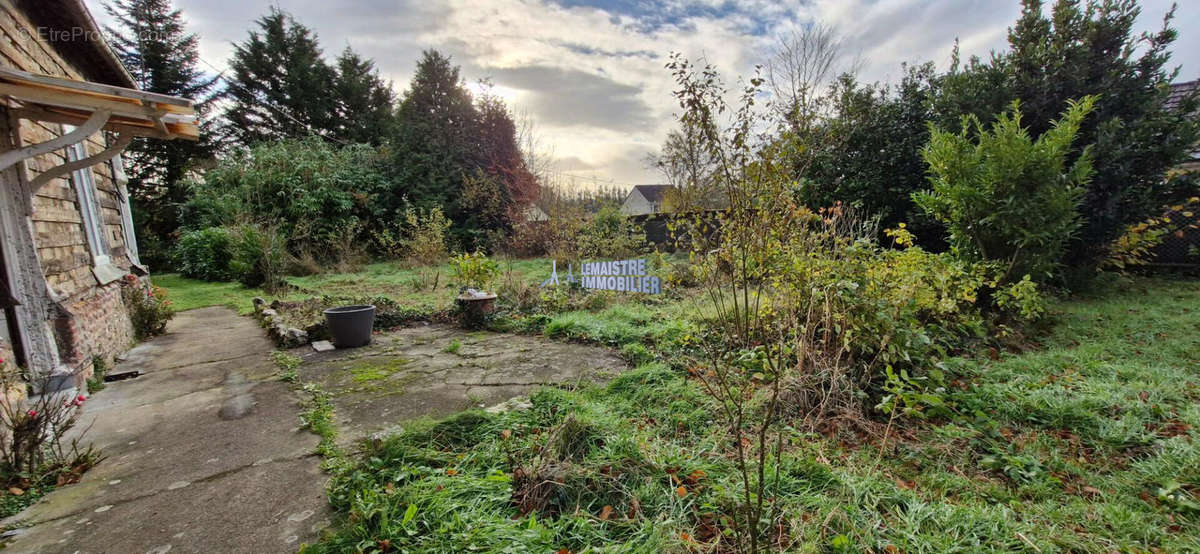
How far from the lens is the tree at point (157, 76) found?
595 inches

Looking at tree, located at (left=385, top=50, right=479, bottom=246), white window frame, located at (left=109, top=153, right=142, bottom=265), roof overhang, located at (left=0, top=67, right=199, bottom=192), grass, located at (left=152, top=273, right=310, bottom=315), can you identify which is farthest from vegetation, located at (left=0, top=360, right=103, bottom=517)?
tree, located at (left=385, top=50, right=479, bottom=246)

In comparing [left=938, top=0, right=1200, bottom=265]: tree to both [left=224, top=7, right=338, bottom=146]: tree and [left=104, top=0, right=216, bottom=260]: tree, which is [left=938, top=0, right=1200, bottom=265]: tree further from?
[left=104, top=0, right=216, bottom=260]: tree

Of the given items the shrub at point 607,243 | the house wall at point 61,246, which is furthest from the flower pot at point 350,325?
the shrub at point 607,243

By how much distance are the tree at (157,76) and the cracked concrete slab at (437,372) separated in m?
15.8

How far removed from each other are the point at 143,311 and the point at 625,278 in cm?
607

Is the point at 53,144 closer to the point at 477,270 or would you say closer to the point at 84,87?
the point at 84,87

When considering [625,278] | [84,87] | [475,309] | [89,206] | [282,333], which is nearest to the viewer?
[84,87]

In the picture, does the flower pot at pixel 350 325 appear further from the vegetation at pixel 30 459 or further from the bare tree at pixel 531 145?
the bare tree at pixel 531 145

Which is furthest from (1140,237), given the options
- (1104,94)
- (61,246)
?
(61,246)

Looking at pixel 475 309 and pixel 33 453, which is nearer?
pixel 33 453

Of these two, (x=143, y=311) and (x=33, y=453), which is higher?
(x=143, y=311)

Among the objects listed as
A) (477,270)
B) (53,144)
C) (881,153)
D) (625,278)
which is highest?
(881,153)

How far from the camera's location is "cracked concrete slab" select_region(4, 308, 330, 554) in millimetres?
1770

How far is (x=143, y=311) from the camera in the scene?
5312mm
